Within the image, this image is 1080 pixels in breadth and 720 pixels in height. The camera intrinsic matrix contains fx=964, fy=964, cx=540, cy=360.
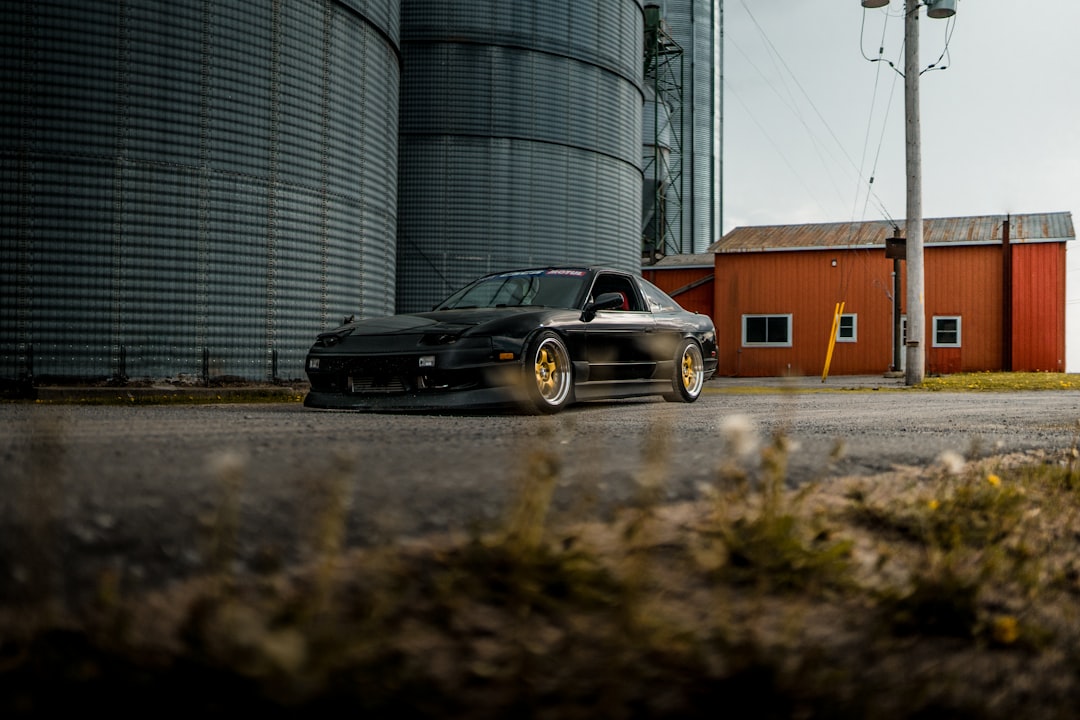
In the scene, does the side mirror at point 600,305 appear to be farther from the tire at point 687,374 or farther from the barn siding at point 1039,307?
the barn siding at point 1039,307

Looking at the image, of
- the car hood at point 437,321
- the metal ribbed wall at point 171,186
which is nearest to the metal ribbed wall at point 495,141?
the metal ribbed wall at point 171,186

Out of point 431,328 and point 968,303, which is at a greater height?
point 968,303

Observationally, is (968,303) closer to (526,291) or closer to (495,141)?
(495,141)

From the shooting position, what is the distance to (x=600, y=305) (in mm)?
8445

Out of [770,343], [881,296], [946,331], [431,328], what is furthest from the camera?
[770,343]

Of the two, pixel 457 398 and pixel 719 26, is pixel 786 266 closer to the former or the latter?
pixel 719 26

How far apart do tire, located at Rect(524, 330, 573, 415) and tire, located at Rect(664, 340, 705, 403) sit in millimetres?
1963

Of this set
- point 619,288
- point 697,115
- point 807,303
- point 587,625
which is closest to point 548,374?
point 619,288

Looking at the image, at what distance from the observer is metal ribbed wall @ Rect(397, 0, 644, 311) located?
55.7 ft

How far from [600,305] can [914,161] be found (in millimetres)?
11399

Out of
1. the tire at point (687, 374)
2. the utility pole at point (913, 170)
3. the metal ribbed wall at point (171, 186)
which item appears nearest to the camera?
the tire at point (687, 374)

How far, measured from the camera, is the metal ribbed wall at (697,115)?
41.1m

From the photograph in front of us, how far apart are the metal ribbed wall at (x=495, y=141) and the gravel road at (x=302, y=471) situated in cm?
1036

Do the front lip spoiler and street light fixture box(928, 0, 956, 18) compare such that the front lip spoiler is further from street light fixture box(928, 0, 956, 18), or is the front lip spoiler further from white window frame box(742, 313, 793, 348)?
white window frame box(742, 313, 793, 348)
